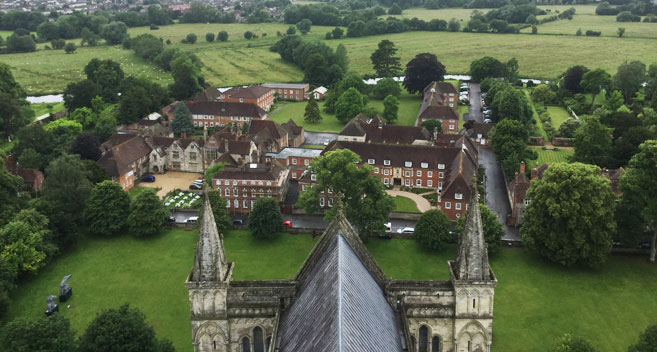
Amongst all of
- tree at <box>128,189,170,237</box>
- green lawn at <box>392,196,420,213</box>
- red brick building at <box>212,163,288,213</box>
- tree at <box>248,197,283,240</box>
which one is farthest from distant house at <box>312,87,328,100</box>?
tree at <box>128,189,170,237</box>

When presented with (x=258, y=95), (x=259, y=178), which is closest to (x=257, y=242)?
(x=259, y=178)

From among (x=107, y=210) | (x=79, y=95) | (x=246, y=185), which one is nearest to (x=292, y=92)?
(x=79, y=95)

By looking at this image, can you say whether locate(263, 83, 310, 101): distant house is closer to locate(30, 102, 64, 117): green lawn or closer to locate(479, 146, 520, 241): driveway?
locate(30, 102, 64, 117): green lawn

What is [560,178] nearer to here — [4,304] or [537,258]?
[537,258]

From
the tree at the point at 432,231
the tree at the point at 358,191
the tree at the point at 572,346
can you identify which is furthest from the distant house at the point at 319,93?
the tree at the point at 572,346

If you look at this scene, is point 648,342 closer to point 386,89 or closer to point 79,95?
point 386,89

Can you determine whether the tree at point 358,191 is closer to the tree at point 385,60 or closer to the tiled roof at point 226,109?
the tiled roof at point 226,109
